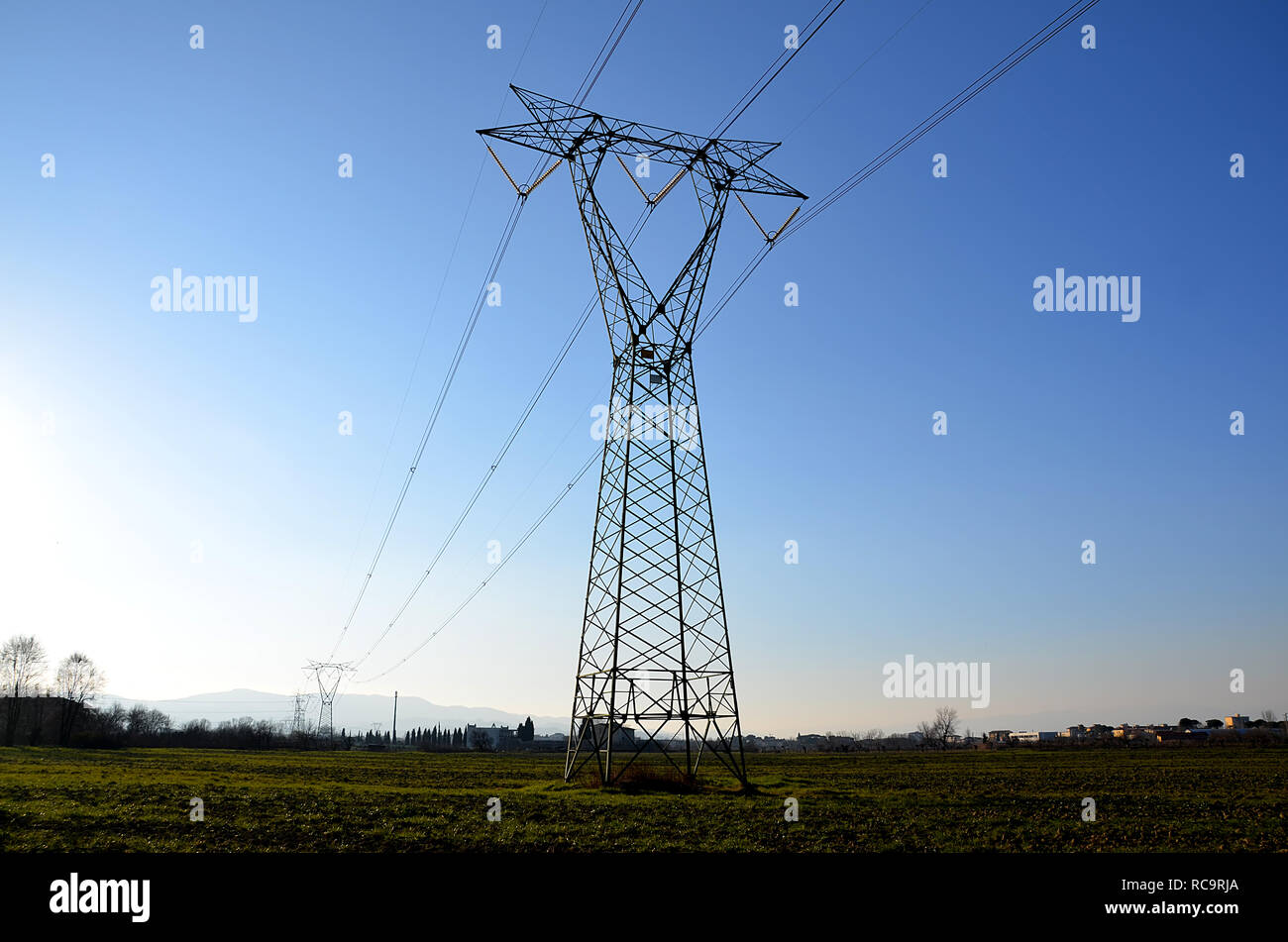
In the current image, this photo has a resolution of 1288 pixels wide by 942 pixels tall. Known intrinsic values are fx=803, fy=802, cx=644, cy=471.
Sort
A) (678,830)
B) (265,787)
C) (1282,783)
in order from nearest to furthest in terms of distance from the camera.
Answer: (678,830), (265,787), (1282,783)

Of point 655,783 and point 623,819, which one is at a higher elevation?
point 623,819

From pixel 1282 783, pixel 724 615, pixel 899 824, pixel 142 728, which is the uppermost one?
pixel 724 615

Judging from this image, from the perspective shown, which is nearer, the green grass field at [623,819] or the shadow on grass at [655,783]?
the green grass field at [623,819]

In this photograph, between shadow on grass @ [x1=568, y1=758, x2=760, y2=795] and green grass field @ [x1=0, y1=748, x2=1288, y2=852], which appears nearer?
green grass field @ [x1=0, y1=748, x2=1288, y2=852]

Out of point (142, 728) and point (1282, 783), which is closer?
point (1282, 783)

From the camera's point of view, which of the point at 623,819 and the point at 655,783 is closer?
the point at 623,819
